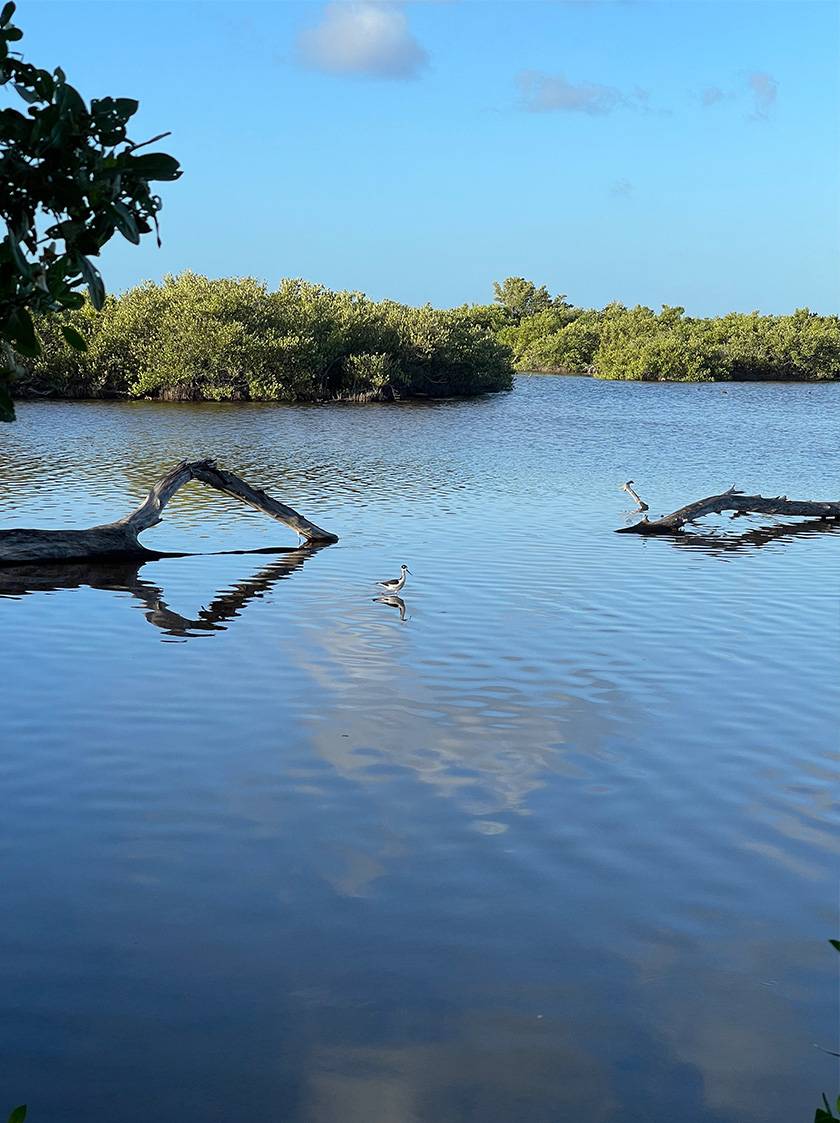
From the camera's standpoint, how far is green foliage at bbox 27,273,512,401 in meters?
51.9

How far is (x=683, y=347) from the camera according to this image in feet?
282

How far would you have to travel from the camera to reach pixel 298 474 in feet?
88.4

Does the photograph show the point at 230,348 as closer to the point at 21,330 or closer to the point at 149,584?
the point at 149,584

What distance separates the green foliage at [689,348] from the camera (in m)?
86.2

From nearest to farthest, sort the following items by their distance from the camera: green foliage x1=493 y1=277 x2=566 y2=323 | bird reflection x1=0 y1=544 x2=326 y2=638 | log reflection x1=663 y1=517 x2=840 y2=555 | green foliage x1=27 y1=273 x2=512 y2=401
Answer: bird reflection x1=0 y1=544 x2=326 y2=638, log reflection x1=663 y1=517 x2=840 y2=555, green foliage x1=27 y1=273 x2=512 y2=401, green foliage x1=493 y1=277 x2=566 y2=323

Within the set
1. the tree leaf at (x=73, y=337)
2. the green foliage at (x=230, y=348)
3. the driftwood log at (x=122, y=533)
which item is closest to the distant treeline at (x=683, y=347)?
the green foliage at (x=230, y=348)

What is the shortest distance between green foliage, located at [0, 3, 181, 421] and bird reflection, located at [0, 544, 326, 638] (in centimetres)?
908

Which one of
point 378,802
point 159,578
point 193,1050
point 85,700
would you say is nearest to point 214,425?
point 159,578

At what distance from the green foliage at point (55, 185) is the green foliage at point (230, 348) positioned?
155ft

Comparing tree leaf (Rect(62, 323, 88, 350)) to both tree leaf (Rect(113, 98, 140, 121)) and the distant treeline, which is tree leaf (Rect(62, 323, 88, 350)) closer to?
tree leaf (Rect(113, 98, 140, 121))

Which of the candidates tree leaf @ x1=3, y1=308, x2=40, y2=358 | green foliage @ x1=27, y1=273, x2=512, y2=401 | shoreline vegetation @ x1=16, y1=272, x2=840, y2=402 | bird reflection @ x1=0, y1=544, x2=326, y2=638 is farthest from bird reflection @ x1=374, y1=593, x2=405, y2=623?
green foliage @ x1=27, y1=273, x2=512, y2=401

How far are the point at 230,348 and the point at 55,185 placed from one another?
50.3 metres

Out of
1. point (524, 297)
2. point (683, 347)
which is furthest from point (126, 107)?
point (524, 297)

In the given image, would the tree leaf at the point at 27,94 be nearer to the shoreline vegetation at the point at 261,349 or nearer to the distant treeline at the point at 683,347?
the shoreline vegetation at the point at 261,349
